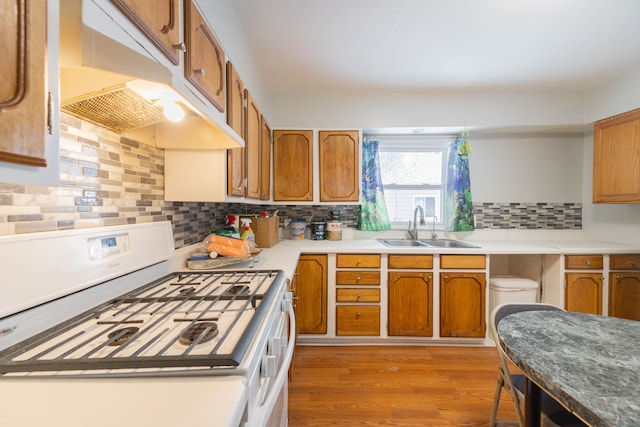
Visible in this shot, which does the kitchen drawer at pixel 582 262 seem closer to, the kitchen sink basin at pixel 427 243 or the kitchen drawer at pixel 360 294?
the kitchen sink basin at pixel 427 243

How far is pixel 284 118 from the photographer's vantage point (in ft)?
9.39

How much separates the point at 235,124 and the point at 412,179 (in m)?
2.17

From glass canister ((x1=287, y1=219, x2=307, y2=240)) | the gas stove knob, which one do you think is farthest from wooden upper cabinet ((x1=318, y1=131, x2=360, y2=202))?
the gas stove knob

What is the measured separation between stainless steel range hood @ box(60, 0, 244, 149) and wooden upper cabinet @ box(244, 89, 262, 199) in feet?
2.18

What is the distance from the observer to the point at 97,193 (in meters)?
1.03

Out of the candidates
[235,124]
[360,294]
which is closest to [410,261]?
[360,294]

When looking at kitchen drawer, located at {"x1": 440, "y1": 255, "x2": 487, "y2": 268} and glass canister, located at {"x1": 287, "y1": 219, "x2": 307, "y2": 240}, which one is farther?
glass canister, located at {"x1": 287, "y1": 219, "x2": 307, "y2": 240}

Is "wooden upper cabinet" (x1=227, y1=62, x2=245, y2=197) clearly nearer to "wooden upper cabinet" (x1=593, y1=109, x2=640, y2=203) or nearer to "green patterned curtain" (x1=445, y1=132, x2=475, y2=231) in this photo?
"green patterned curtain" (x1=445, y1=132, x2=475, y2=231)

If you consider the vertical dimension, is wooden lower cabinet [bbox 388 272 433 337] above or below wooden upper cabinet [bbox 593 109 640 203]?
below

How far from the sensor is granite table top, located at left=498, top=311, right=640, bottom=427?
685mm

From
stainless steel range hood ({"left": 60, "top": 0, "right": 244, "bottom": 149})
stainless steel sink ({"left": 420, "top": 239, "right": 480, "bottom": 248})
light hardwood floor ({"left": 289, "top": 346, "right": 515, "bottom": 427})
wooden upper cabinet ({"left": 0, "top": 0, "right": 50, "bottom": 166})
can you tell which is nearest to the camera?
wooden upper cabinet ({"left": 0, "top": 0, "right": 50, "bottom": 166})

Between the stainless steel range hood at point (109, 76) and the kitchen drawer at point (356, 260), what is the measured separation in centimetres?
158

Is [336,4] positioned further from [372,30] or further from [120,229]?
[120,229]

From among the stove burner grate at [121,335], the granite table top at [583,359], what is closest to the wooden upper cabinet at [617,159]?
the granite table top at [583,359]
